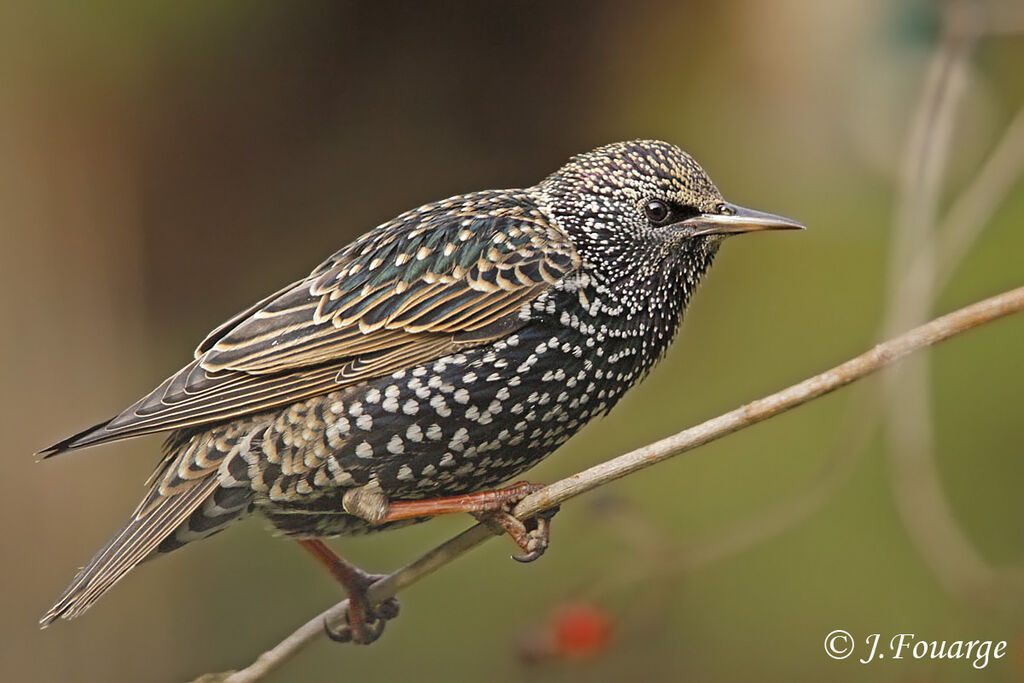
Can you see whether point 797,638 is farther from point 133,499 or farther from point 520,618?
point 133,499

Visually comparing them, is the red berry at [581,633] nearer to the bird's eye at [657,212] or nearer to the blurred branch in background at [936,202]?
the blurred branch in background at [936,202]

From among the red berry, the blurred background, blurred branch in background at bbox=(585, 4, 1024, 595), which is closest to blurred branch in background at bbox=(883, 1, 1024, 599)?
blurred branch in background at bbox=(585, 4, 1024, 595)

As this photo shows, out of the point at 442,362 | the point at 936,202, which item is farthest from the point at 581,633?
the point at 936,202

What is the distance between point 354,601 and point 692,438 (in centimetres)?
155

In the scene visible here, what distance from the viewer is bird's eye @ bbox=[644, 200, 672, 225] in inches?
131

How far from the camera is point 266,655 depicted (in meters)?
3.27

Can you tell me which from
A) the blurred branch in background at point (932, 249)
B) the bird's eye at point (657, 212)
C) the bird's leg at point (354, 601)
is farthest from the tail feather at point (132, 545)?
the blurred branch in background at point (932, 249)

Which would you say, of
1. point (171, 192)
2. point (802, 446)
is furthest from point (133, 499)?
point (802, 446)

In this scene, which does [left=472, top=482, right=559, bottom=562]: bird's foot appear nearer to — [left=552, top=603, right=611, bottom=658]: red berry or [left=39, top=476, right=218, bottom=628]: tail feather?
[left=552, top=603, right=611, bottom=658]: red berry

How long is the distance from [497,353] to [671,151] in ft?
2.24

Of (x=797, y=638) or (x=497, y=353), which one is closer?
(x=497, y=353)

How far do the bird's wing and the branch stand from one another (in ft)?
1.63

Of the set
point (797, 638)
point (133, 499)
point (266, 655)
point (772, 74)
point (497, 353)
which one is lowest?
point (797, 638)

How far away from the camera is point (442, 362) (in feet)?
10.8
